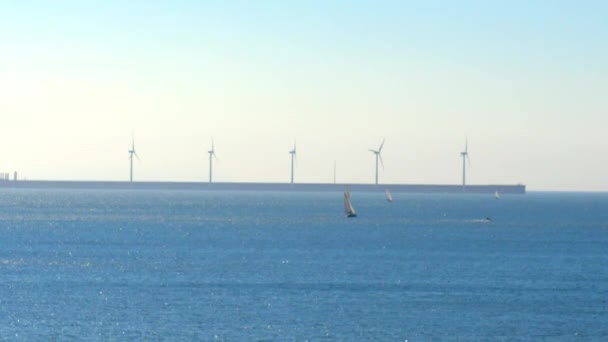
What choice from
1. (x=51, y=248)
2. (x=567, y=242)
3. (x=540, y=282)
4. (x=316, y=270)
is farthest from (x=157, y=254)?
(x=567, y=242)

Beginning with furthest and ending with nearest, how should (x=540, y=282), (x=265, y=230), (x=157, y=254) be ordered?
(x=265, y=230)
(x=157, y=254)
(x=540, y=282)

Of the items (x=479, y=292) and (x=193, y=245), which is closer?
(x=479, y=292)

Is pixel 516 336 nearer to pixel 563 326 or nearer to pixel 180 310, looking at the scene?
pixel 563 326

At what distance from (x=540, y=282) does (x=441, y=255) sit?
82.8 feet

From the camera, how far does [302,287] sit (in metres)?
81.1

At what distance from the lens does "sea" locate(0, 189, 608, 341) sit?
6228 cm

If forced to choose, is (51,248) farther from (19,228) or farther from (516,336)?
(516,336)

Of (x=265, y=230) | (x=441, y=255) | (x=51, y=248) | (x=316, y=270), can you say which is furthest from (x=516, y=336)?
(x=265, y=230)

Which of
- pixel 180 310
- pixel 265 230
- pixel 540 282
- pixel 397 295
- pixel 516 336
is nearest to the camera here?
pixel 516 336

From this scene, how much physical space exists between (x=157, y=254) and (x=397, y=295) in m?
39.0

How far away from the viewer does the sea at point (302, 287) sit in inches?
2452

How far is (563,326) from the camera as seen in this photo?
6494cm

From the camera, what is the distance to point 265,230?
160 meters

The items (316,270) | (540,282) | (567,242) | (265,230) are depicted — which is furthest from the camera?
(265,230)
